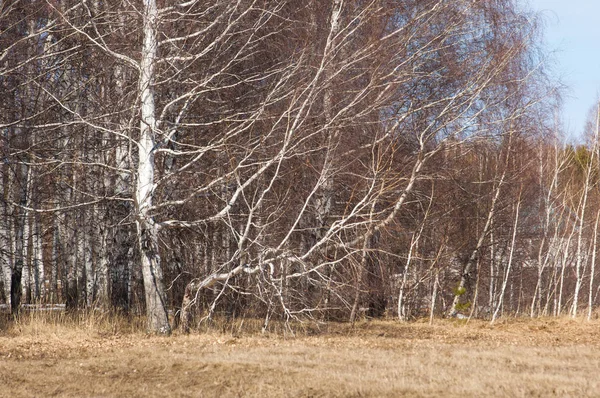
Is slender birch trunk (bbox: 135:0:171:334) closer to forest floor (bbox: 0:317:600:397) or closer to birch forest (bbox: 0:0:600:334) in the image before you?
birch forest (bbox: 0:0:600:334)

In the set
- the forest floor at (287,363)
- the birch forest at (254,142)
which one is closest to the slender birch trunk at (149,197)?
the birch forest at (254,142)

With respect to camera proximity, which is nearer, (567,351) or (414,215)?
(567,351)

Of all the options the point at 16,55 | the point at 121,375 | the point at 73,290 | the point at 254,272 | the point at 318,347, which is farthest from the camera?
the point at 73,290

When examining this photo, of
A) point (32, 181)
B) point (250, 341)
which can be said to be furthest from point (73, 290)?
point (250, 341)

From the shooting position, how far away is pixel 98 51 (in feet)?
52.4

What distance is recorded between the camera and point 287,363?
34.0 feet

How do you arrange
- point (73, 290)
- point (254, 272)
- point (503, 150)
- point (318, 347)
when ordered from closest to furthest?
point (318, 347), point (254, 272), point (73, 290), point (503, 150)

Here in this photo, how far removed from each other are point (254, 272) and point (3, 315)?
545 centimetres

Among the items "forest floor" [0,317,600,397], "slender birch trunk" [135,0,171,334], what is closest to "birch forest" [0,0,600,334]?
"slender birch trunk" [135,0,171,334]

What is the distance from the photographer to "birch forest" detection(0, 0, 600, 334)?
13.9 metres

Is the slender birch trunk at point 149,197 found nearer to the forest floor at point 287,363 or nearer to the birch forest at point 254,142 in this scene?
the birch forest at point 254,142

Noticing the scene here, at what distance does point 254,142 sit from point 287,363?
5.28m

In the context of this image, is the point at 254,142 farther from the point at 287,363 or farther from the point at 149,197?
the point at 287,363

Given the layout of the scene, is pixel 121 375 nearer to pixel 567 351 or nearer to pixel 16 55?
pixel 567 351
